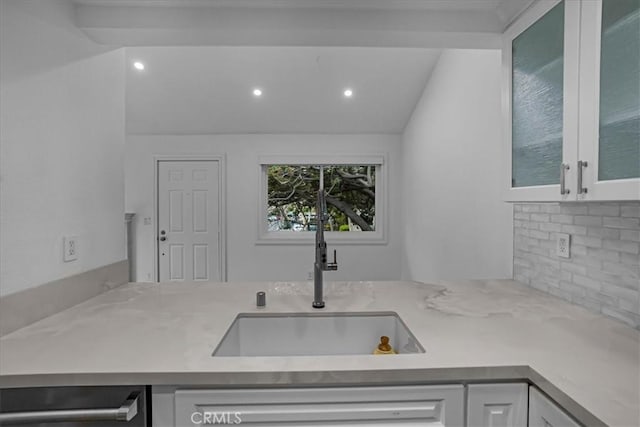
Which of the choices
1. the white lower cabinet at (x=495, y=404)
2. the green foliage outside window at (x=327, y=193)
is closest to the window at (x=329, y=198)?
the green foliage outside window at (x=327, y=193)

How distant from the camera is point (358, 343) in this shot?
4.23ft

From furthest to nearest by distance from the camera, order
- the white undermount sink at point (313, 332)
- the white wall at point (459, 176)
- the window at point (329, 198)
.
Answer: the window at point (329, 198)
the white wall at point (459, 176)
the white undermount sink at point (313, 332)

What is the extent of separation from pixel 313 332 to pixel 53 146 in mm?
1216

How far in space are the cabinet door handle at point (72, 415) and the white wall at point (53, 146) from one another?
18.3 inches

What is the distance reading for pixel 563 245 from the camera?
145cm

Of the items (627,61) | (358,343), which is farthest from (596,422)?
(627,61)

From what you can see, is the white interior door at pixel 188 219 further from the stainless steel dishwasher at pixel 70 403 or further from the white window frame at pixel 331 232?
the stainless steel dishwasher at pixel 70 403

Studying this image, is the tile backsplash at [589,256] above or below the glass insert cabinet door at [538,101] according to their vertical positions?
below

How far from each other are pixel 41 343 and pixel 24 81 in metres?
0.88

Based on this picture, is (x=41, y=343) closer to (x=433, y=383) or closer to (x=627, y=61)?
(x=433, y=383)

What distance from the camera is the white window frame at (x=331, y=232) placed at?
453 centimetres

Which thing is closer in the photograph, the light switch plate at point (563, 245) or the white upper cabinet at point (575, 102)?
the white upper cabinet at point (575, 102)

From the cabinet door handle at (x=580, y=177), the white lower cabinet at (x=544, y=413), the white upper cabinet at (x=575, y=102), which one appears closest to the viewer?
the white lower cabinet at (x=544, y=413)

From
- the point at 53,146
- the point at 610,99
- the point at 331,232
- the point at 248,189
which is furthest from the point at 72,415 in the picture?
the point at 331,232
